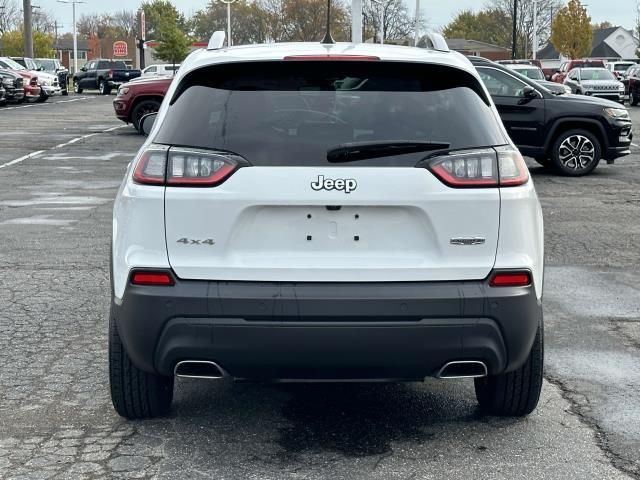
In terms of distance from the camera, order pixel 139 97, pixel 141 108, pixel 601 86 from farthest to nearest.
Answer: pixel 601 86
pixel 141 108
pixel 139 97

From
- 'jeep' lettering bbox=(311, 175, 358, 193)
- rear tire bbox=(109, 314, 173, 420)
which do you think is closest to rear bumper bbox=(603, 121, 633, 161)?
rear tire bbox=(109, 314, 173, 420)

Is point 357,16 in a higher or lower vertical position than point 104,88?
higher

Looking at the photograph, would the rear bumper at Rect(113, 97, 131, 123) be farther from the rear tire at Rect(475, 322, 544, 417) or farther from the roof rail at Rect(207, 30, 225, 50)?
the rear tire at Rect(475, 322, 544, 417)

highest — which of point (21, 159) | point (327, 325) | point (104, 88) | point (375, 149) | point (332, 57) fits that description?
point (332, 57)

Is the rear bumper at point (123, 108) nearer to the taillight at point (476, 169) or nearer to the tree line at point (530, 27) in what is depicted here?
the taillight at point (476, 169)

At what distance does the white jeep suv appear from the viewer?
14.0 feet

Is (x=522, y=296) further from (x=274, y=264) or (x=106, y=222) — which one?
(x=106, y=222)

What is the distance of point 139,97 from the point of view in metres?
24.5

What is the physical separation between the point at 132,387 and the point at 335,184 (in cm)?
133

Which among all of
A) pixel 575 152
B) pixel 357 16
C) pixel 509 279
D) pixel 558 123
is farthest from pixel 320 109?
pixel 357 16

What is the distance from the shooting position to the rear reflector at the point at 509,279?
14.4 feet

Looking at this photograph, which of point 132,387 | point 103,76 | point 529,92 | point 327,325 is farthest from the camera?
point 103,76

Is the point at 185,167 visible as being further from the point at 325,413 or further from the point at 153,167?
the point at 325,413

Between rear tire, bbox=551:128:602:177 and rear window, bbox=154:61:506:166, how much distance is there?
41.5ft
